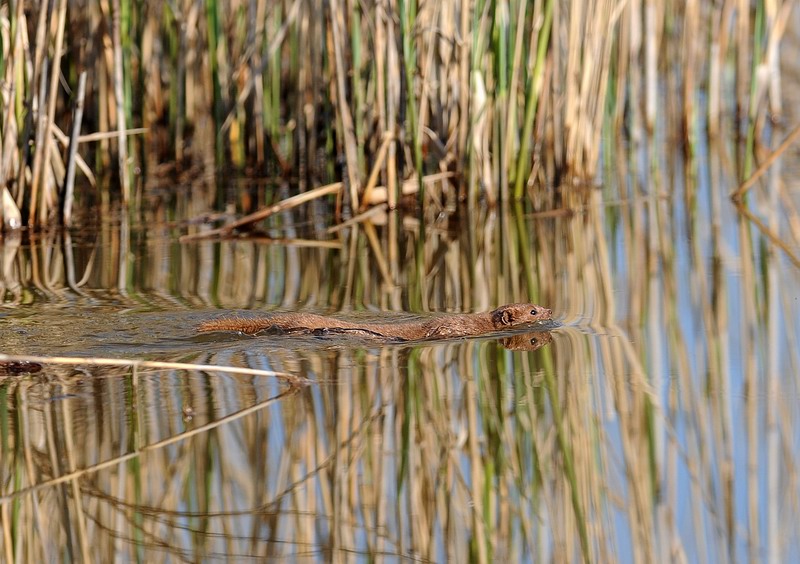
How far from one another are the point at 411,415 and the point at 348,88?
4.82 meters

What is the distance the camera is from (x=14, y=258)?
23.2 ft

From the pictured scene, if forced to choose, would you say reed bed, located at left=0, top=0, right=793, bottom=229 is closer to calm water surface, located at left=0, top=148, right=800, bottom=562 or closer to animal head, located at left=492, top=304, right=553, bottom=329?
calm water surface, located at left=0, top=148, right=800, bottom=562

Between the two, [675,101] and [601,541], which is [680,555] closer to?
[601,541]

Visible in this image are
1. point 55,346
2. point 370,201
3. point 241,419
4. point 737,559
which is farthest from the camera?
point 370,201

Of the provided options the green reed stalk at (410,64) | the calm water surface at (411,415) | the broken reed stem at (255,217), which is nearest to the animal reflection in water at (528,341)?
the calm water surface at (411,415)

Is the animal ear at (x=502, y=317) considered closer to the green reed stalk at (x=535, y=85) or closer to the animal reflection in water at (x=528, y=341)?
the animal reflection in water at (x=528, y=341)

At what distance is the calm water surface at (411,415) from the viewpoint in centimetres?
331

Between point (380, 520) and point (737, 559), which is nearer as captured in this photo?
point (737, 559)

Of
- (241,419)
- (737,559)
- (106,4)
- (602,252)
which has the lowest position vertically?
(737,559)

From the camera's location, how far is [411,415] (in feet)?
13.9

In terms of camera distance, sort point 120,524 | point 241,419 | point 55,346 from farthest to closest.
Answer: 1. point 55,346
2. point 241,419
3. point 120,524

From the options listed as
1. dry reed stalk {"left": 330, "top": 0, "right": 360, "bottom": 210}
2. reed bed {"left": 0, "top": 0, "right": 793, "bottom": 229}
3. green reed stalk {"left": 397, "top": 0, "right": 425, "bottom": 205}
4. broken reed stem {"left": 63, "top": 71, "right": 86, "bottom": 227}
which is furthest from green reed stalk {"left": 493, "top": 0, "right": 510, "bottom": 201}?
broken reed stem {"left": 63, "top": 71, "right": 86, "bottom": 227}

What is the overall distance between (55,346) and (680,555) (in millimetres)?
2850

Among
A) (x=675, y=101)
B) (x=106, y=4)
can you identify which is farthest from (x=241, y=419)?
(x=675, y=101)
